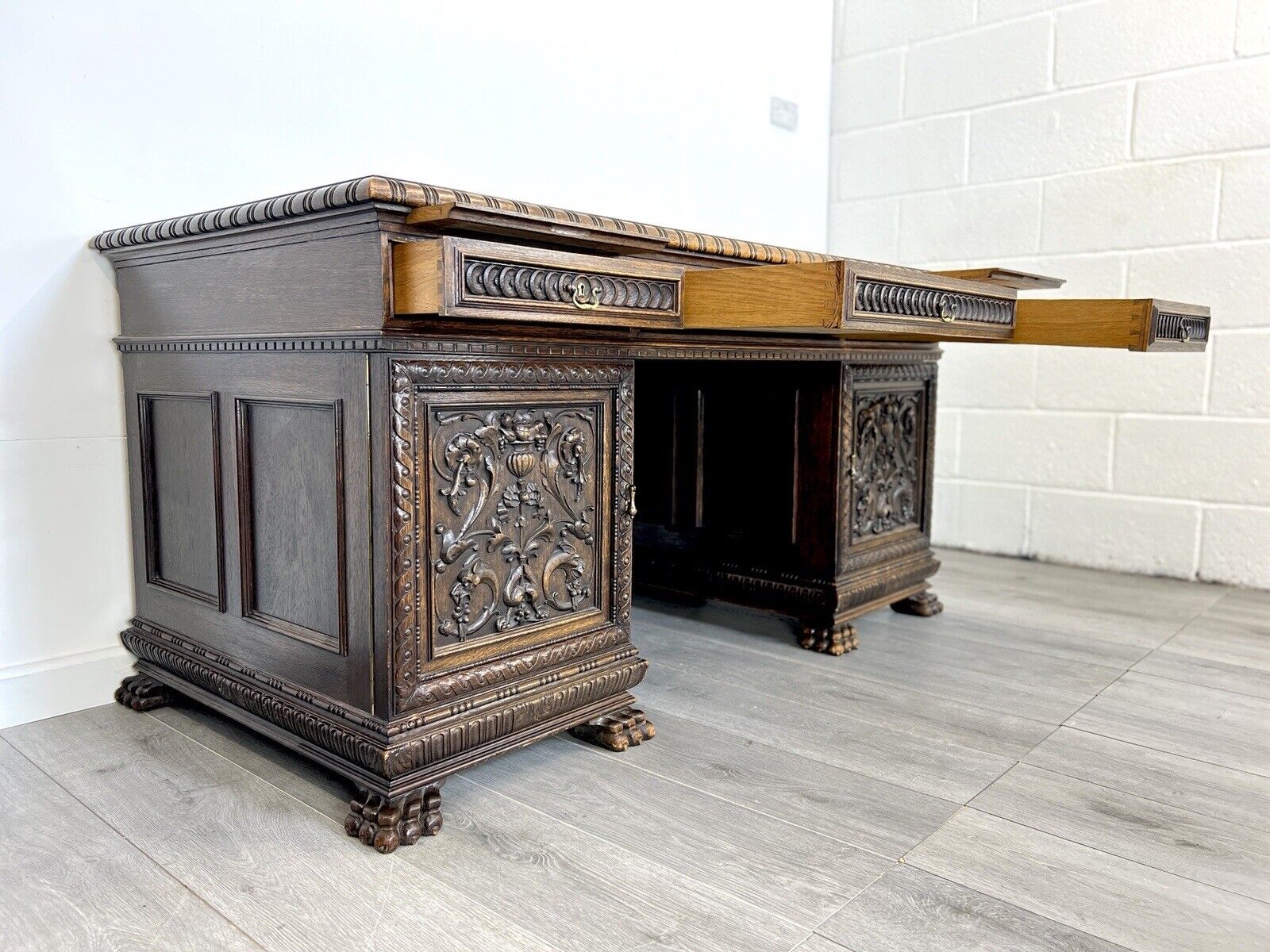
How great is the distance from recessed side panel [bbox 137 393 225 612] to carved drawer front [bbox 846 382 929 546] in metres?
1.22

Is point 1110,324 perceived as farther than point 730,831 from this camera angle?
Yes

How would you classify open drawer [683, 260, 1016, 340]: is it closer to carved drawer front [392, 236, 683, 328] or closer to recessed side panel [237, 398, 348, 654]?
carved drawer front [392, 236, 683, 328]

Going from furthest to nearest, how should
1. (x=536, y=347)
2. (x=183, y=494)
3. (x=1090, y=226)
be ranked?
(x=1090, y=226), (x=183, y=494), (x=536, y=347)

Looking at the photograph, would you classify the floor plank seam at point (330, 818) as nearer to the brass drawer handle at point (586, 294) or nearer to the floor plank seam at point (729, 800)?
the floor plank seam at point (729, 800)

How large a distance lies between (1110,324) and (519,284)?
1000 mm

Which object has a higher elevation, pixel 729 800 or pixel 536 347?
pixel 536 347

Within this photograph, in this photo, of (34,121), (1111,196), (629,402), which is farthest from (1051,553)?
(34,121)

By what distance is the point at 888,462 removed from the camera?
2.18 metres

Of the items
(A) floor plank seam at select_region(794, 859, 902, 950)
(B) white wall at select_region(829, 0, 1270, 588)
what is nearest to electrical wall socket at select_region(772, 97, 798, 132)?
(B) white wall at select_region(829, 0, 1270, 588)

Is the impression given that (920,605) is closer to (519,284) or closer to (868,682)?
(868,682)

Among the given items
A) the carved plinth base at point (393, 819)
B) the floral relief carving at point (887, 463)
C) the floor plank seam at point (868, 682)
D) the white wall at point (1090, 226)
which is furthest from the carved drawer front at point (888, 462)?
the carved plinth base at point (393, 819)

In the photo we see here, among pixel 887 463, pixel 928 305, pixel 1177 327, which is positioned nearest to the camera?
pixel 928 305

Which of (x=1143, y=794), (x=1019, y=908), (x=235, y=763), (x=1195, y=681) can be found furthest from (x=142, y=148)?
(x=1195, y=681)

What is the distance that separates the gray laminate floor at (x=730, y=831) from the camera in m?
1.02
